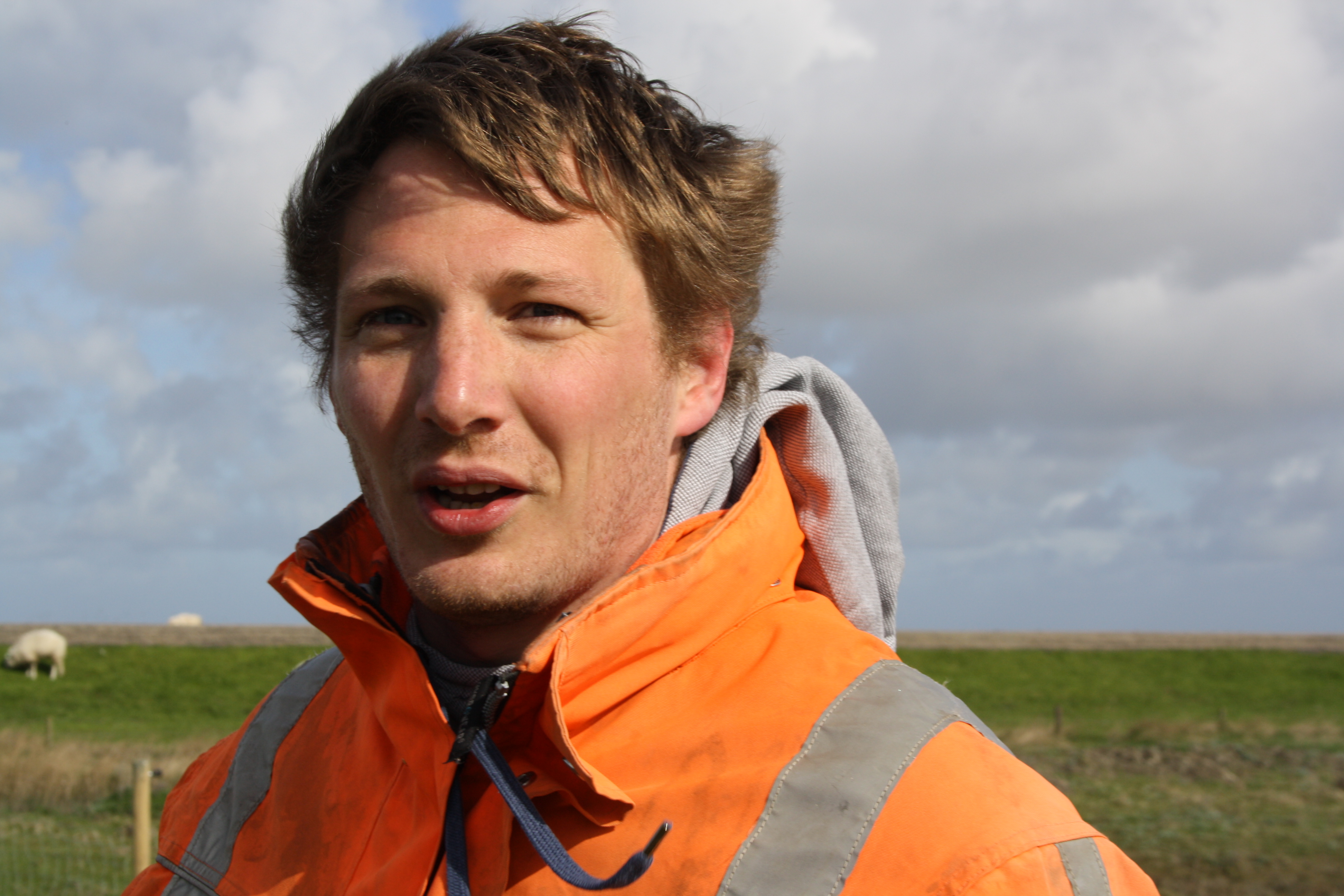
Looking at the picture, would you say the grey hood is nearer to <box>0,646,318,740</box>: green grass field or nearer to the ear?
the ear

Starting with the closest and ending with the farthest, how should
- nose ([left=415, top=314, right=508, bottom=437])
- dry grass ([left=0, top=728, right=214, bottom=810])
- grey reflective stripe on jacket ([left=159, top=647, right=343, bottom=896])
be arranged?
nose ([left=415, top=314, right=508, bottom=437])
grey reflective stripe on jacket ([left=159, top=647, right=343, bottom=896])
dry grass ([left=0, top=728, right=214, bottom=810])

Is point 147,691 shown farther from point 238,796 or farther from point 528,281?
point 528,281

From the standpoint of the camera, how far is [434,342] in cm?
194

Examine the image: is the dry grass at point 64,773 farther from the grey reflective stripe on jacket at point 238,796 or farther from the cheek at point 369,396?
the cheek at point 369,396

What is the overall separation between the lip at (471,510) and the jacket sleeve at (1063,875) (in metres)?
0.99

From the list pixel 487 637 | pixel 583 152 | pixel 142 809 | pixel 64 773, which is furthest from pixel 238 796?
pixel 64 773

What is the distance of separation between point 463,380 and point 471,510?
9.4 inches

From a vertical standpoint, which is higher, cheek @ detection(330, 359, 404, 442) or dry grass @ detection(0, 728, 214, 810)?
cheek @ detection(330, 359, 404, 442)

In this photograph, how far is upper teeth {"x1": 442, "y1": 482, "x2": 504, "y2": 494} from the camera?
194 cm

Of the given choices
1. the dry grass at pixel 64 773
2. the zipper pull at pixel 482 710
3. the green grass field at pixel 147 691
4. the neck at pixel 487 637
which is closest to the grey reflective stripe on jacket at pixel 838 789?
the zipper pull at pixel 482 710

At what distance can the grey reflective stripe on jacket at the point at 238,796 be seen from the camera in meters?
2.21

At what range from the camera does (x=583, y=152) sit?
2141 millimetres

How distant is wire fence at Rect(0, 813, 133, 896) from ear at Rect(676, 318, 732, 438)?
870 cm

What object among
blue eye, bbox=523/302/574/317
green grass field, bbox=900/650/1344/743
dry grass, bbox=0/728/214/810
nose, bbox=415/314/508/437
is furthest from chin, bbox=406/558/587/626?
green grass field, bbox=900/650/1344/743
